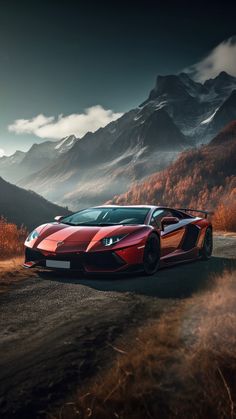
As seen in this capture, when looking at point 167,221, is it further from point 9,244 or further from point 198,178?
point 198,178

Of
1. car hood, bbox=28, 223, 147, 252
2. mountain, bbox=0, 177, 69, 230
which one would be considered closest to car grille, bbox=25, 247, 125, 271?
car hood, bbox=28, 223, 147, 252

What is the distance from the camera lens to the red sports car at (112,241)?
6992 millimetres

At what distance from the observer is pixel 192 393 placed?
2.89 meters

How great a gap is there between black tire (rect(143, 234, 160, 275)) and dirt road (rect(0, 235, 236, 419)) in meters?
0.19

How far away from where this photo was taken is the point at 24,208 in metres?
40.9

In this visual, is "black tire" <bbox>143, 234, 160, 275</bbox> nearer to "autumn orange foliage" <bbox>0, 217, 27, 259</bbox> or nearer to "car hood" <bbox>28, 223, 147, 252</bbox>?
"car hood" <bbox>28, 223, 147, 252</bbox>

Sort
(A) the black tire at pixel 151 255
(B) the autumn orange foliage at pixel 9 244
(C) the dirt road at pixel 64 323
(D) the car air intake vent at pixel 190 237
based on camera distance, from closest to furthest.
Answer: (C) the dirt road at pixel 64 323 → (A) the black tire at pixel 151 255 → (D) the car air intake vent at pixel 190 237 → (B) the autumn orange foliage at pixel 9 244

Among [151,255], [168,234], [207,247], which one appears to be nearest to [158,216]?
[168,234]

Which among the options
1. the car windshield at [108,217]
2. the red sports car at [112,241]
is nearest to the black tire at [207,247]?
the red sports car at [112,241]

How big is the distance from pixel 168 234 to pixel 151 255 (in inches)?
33.2

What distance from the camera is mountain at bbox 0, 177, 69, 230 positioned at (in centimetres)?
3838

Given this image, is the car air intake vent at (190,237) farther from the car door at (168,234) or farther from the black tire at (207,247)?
the black tire at (207,247)

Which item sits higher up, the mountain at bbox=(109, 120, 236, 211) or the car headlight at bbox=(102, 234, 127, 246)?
the mountain at bbox=(109, 120, 236, 211)

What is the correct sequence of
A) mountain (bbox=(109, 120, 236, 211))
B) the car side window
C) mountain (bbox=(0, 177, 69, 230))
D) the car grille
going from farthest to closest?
mountain (bbox=(109, 120, 236, 211))
mountain (bbox=(0, 177, 69, 230))
the car side window
the car grille
